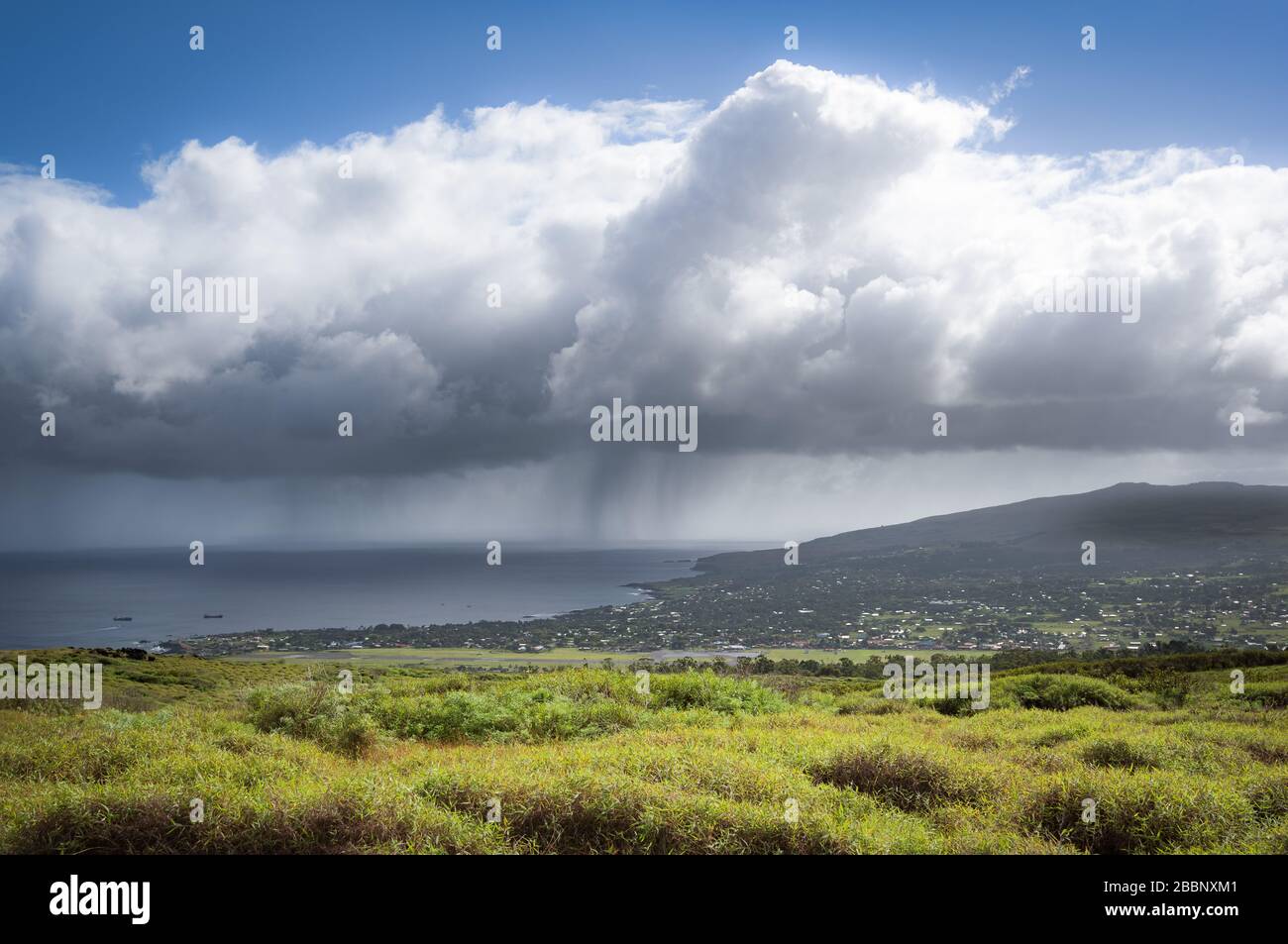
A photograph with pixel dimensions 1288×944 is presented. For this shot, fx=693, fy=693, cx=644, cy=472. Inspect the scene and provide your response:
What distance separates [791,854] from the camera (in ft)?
18.8

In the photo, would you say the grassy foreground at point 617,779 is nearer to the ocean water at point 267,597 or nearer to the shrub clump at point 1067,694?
the shrub clump at point 1067,694

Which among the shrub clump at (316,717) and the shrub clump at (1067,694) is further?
the shrub clump at (1067,694)

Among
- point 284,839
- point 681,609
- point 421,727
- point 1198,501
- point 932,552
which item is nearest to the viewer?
point 284,839

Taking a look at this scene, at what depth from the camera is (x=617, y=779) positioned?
21.7 ft

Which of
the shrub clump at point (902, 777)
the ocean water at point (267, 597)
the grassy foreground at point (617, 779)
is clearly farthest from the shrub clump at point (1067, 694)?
the ocean water at point (267, 597)

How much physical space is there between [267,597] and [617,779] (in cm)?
9500

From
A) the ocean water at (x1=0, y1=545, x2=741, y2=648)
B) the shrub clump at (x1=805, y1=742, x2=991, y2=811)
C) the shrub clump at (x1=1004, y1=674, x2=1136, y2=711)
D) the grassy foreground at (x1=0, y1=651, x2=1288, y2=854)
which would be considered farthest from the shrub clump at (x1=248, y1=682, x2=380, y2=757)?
the ocean water at (x1=0, y1=545, x2=741, y2=648)

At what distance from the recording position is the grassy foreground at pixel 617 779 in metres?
5.95

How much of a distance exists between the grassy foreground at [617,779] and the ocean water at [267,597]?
39.2 metres

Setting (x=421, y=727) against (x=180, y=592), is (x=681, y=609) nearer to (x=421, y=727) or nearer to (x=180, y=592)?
(x=421, y=727)

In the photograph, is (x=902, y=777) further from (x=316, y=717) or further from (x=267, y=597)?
(x=267, y=597)

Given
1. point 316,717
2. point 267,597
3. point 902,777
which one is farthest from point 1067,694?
point 267,597

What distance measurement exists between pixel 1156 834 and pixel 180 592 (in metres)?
106
